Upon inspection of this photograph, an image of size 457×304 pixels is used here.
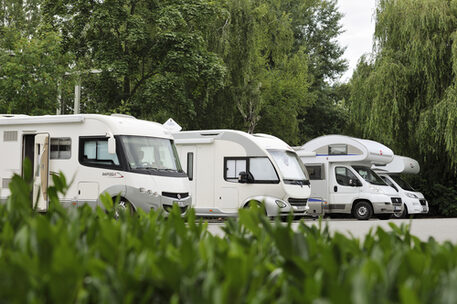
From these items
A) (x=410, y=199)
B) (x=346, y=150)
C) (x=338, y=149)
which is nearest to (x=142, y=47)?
(x=338, y=149)

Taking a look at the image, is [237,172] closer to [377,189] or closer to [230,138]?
[230,138]

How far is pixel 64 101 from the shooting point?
2244 cm

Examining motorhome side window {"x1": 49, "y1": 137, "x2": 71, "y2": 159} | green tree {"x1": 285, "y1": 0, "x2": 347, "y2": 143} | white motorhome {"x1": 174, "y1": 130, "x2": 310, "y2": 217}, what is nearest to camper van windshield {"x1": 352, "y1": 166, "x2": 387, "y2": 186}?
white motorhome {"x1": 174, "y1": 130, "x2": 310, "y2": 217}

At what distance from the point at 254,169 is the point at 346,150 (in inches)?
233

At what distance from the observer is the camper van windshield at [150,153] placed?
14.4 m

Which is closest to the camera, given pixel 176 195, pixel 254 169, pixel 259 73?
A: pixel 176 195

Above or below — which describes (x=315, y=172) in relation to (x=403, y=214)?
above

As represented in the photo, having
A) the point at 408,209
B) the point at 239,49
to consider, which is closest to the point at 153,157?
the point at 408,209

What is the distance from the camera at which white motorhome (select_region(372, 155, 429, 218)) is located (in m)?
23.5

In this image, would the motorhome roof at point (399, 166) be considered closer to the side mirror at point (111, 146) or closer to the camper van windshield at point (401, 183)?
the camper van windshield at point (401, 183)

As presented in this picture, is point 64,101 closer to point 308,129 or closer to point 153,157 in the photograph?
point 153,157

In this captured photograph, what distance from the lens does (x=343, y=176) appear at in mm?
22297

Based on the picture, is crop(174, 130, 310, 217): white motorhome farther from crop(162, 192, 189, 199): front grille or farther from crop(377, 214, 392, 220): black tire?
crop(377, 214, 392, 220): black tire

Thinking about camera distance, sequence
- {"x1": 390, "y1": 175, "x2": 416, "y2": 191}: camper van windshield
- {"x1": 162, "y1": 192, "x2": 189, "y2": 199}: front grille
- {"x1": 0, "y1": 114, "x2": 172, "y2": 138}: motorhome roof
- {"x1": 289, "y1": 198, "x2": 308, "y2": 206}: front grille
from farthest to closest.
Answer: {"x1": 390, "y1": 175, "x2": 416, "y2": 191}: camper van windshield, {"x1": 289, "y1": 198, "x2": 308, "y2": 206}: front grille, {"x1": 0, "y1": 114, "x2": 172, "y2": 138}: motorhome roof, {"x1": 162, "y1": 192, "x2": 189, "y2": 199}: front grille
